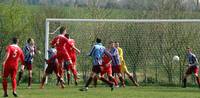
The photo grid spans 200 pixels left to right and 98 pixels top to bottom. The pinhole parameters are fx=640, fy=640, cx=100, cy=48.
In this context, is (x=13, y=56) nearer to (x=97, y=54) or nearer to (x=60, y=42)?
(x=97, y=54)

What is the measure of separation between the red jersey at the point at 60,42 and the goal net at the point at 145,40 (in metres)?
6.33

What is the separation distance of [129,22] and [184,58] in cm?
349

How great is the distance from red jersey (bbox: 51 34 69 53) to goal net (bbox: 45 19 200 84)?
633 centimetres

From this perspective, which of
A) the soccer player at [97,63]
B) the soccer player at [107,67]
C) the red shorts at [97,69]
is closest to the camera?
the soccer player at [97,63]

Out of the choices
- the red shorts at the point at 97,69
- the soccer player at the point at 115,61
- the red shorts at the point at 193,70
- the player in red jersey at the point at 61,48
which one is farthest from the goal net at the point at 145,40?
the red shorts at the point at 97,69

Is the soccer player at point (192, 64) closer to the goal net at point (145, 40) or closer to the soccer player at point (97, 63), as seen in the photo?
the goal net at point (145, 40)

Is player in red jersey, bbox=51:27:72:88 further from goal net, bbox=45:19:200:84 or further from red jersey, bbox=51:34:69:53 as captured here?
goal net, bbox=45:19:200:84

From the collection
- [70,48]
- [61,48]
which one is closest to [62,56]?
[61,48]

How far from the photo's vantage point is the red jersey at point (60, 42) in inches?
1040

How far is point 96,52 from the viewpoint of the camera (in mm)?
25391

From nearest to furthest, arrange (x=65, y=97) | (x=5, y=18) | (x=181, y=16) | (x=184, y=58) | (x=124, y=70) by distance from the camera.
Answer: (x=65, y=97), (x=124, y=70), (x=184, y=58), (x=181, y=16), (x=5, y=18)

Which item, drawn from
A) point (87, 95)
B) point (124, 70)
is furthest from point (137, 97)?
point (124, 70)

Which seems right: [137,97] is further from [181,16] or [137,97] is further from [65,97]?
[181,16]

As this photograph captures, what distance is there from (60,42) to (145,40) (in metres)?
8.42
